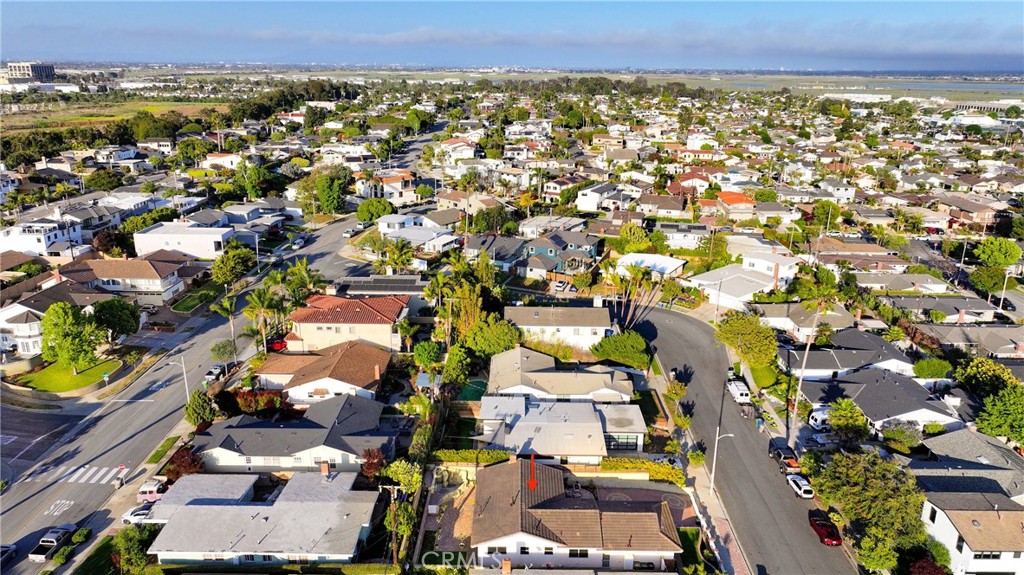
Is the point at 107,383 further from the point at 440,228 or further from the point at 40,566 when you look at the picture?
the point at 440,228

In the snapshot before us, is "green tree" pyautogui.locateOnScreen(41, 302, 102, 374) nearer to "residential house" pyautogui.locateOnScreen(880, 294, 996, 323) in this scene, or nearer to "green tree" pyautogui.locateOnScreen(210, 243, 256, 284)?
"green tree" pyautogui.locateOnScreen(210, 243, 256, 284)

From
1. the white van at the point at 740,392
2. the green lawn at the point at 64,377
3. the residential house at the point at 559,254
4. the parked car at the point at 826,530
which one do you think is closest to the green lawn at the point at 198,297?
the green lawn at the point at 64,377

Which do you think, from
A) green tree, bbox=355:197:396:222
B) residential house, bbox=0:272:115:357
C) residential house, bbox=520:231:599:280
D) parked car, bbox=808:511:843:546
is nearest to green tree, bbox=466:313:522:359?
residential house, bbox=520:231:599:280

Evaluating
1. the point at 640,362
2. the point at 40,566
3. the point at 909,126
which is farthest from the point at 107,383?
the point at 909,126

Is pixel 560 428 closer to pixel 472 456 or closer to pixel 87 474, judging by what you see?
pixel 472 456

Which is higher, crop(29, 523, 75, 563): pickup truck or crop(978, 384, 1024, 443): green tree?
crop(978, 384, 1024, 443): green tree

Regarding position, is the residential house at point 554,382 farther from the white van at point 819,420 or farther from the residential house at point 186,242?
the residential house at point 186,242
